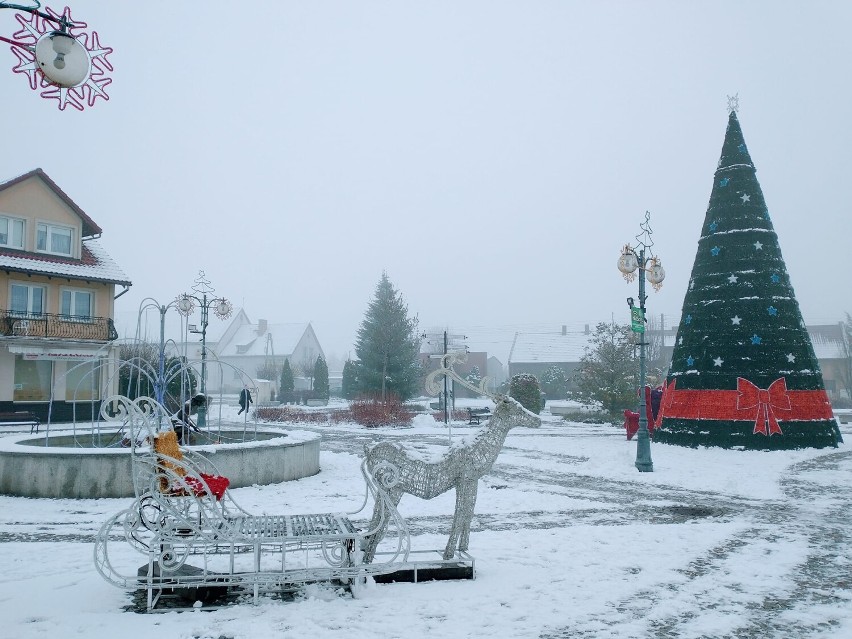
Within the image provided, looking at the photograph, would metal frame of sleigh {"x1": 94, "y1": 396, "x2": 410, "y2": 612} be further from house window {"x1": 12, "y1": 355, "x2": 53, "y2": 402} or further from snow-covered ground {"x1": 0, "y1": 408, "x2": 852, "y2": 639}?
house window {"x1": 12, "y1": 355, "x2": 53, "y2": 402}

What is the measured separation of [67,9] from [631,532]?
871 cm

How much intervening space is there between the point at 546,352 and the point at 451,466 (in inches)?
2414

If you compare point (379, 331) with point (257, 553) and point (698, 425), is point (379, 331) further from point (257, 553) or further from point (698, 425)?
point (257, 553)

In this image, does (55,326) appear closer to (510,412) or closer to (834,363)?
(510,412)

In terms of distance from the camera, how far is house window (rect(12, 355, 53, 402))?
29.2 m

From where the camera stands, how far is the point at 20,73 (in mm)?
4508

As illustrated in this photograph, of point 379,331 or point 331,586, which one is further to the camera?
point 379,331

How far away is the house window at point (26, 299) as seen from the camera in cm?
2884

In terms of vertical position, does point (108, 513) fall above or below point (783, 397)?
below

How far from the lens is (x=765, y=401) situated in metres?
18.4

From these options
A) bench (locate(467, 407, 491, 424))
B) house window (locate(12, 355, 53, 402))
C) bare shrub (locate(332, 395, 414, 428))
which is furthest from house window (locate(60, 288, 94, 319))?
bench (locate(467, 407, 491, 424))

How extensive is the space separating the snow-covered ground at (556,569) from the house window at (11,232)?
2166cm

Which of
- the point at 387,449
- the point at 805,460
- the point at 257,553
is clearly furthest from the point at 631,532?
the point at 805,460

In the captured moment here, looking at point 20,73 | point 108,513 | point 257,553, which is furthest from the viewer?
point 108,513
